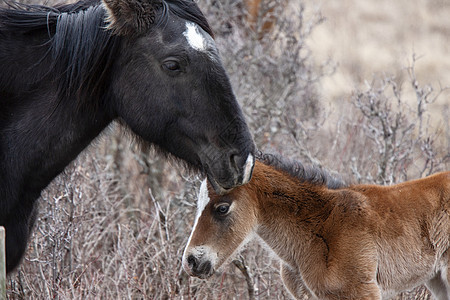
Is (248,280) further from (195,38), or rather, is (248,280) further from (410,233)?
(195,38)

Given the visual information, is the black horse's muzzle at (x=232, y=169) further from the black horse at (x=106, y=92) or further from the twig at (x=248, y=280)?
the twig at (x=248, y=280)

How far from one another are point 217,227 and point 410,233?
1400mm

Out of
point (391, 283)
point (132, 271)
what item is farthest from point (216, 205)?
point (391, 283)

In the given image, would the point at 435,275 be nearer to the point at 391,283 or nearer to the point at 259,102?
the point at 391,283

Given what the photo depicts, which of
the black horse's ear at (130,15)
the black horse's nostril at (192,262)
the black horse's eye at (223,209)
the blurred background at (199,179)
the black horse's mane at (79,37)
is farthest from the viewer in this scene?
the blurred background at (199,179)

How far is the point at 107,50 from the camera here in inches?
134

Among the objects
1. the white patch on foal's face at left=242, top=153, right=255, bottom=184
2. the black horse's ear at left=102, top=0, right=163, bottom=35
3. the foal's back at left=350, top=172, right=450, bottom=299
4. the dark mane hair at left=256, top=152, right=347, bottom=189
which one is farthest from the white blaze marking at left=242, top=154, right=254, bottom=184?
the foal's back at left=350, top=172, right=450, bottom=299

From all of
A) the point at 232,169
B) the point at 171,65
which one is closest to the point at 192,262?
the point at 232,169

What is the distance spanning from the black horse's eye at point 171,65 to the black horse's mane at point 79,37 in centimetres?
22

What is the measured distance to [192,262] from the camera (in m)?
4.27

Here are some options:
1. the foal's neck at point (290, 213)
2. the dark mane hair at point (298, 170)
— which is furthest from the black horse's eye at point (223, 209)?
the dark mane hair at point (298, 170)

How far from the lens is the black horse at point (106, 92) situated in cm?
330

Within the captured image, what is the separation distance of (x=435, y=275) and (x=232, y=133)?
226 centimetres

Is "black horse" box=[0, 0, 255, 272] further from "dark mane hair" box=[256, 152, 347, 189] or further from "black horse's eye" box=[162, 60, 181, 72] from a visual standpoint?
"dark mane hair" box=[256, 152, 347, 189]
